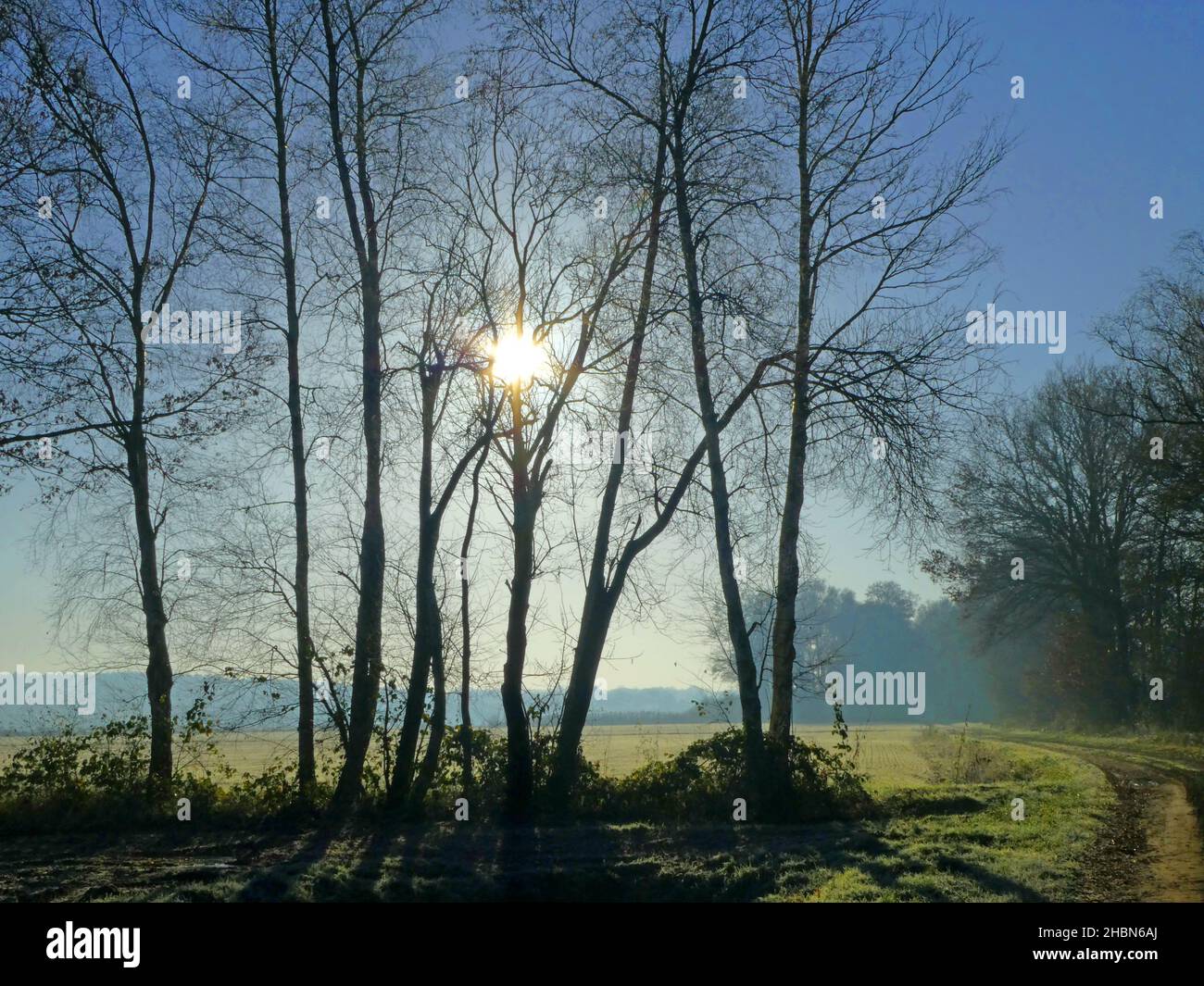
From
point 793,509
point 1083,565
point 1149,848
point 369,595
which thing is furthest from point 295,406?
point 1083,565

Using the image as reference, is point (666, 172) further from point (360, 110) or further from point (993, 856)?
point (993, 856)

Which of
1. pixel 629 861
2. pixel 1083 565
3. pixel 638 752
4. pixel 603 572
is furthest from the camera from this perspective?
pixel 1083 565

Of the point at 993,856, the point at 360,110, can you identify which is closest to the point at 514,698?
the point at 993,856

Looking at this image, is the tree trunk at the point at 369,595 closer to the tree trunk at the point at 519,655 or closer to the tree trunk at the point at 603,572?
the tree trunk at the point at 519,655

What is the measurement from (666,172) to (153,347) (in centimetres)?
902

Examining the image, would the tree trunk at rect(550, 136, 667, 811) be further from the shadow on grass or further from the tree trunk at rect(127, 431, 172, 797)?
the tree trunk at rect(127, 431, 172, 797)

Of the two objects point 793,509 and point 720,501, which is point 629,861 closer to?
point 720,501

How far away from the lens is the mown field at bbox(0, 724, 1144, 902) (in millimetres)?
8703

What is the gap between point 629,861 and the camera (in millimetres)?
10422

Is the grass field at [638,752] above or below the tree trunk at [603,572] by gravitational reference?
below

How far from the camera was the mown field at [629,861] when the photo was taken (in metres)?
8.70

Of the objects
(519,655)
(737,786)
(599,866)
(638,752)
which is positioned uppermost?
(519,655)
